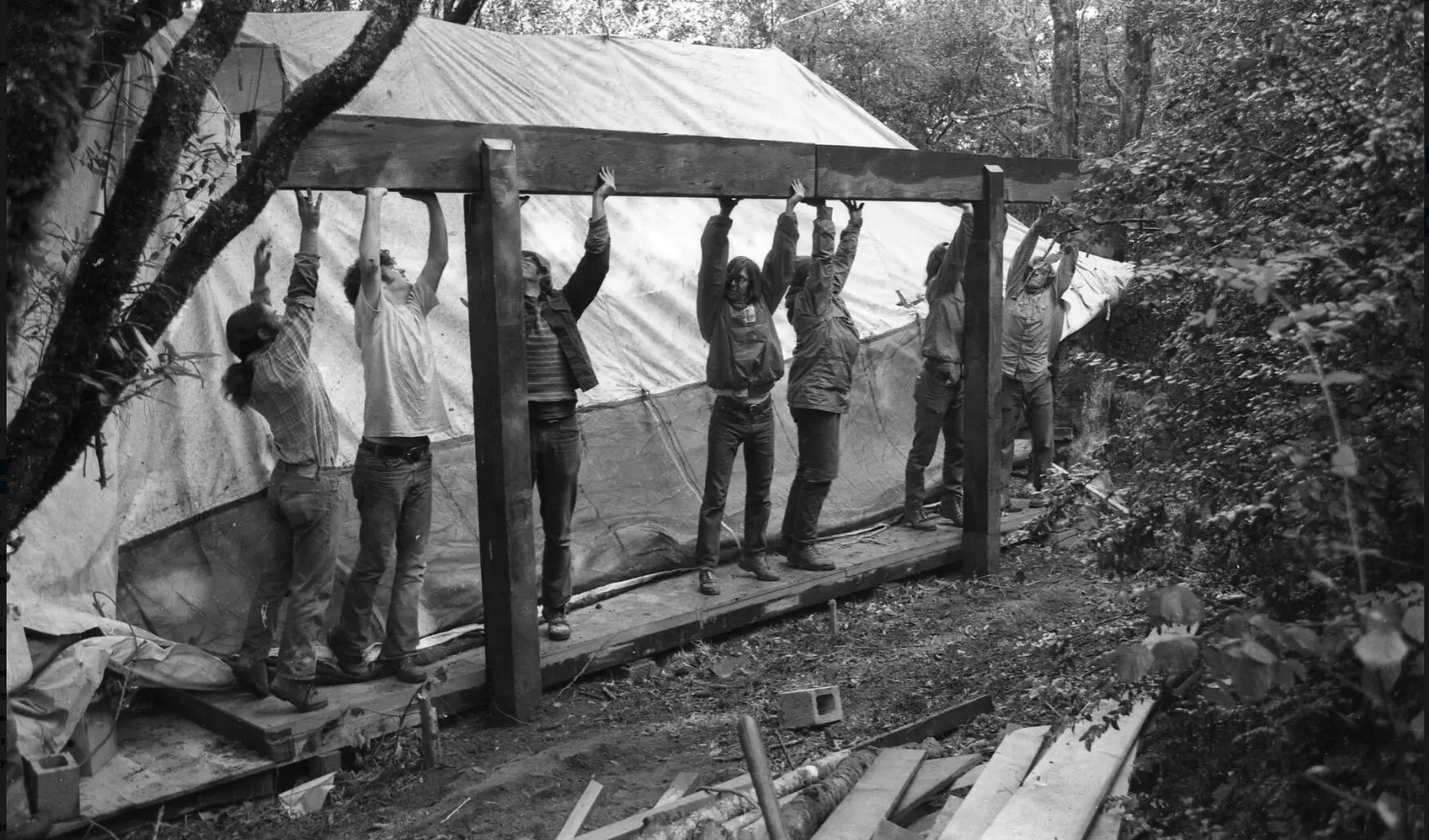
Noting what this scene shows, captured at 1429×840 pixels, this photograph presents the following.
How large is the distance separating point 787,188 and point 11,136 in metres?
4.41

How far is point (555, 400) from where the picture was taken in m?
6.39

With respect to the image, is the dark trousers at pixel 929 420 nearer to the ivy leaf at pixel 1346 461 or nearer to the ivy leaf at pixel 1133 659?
the ivy leaf at pixel 1133 659

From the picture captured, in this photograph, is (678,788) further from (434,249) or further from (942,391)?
(942,391)

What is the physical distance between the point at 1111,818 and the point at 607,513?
416 cm

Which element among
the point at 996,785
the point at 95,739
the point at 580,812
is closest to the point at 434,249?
the point at 95,739

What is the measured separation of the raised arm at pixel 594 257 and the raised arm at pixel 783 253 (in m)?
1.09

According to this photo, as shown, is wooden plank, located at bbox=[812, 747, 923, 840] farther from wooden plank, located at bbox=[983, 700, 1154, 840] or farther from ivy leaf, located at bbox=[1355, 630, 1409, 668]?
ivy leaf, located at bbox=[1355, 630, 1409, 668]

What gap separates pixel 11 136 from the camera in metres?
2.88

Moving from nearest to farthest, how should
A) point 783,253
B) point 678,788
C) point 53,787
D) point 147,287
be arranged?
point 147,287, point 53,787, point 678,788, point 783,253

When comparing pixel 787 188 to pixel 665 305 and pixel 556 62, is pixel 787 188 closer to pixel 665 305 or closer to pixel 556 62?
pixel 665 305

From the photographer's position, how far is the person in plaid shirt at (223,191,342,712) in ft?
17.7

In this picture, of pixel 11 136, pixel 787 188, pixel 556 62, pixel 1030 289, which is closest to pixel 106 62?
pixel 11 136

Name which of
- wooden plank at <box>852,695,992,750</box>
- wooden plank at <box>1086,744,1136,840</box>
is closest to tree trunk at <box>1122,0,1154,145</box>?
wooden plank at <box>852,695,992,750</box>

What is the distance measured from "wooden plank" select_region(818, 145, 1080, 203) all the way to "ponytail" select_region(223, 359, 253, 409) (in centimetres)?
324
